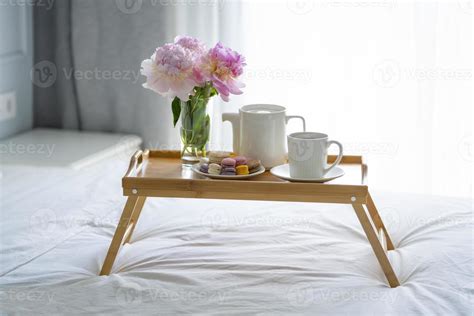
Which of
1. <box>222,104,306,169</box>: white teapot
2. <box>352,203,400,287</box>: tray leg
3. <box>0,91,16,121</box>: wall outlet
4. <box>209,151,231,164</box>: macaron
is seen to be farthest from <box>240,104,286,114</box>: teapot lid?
<box>0,91,16,121</box>: wall outlet

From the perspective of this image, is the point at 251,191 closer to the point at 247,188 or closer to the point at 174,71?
the point at 247,188

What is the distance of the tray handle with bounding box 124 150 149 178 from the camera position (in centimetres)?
196

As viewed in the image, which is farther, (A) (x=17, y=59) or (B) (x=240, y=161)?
(A) (x=17, y=59)

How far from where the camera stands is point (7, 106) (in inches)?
131

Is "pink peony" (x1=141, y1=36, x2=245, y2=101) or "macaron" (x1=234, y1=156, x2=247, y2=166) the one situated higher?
"pink peony" (x1=141, y1=36, x2=245, y2=101)

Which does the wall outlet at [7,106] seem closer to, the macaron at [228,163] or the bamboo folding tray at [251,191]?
the bamboo folding tray at [251,191]

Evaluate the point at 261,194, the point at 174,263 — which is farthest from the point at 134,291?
the point at 261,194

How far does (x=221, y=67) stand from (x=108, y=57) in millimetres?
1552

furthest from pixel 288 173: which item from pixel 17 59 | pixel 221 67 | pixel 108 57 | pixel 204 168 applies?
pixel 17 59

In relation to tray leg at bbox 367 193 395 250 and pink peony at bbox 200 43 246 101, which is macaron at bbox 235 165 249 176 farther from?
tray leg at bbox 367 193 395 250

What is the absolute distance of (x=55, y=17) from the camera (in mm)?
3467

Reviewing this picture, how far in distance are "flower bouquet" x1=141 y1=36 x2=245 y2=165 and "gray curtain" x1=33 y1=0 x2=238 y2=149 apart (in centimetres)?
135

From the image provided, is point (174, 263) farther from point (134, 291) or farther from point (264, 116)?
point (264, 116)

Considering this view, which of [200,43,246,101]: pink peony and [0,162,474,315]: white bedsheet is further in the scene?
[200,43,246,101]: pink peony
